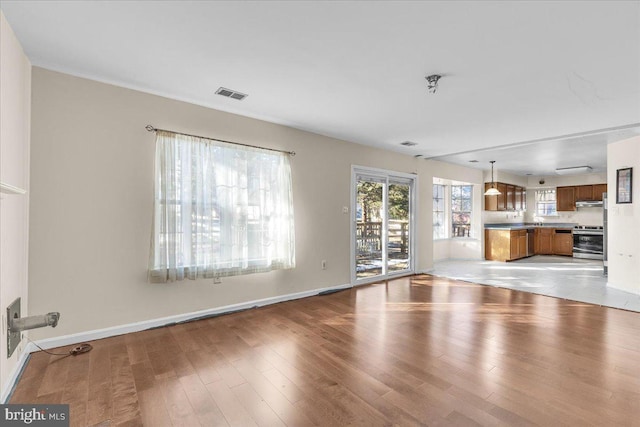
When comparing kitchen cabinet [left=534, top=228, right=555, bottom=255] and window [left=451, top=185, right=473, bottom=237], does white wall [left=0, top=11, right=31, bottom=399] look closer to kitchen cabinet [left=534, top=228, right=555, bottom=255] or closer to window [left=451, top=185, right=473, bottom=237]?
window [left=451, top=185, right=473, bottom=237]

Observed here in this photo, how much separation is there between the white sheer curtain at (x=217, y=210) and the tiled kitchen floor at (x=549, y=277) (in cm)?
398

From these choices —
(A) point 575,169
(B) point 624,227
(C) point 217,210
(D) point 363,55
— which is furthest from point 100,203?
(A) point 575,169

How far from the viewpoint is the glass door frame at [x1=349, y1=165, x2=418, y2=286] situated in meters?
5.25

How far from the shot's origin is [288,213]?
4.22 meters

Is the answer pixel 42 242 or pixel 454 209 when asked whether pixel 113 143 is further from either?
pixel 454 209

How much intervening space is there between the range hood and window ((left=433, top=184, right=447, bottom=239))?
4.04 metres

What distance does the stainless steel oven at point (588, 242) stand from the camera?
8055mm

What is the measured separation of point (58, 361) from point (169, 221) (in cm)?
146

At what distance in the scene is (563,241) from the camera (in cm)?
896

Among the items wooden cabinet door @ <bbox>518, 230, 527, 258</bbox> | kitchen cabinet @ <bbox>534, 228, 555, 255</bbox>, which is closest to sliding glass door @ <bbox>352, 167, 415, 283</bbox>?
wooden cabinet door @ <bbox>518, 230, 527, 258</bbox>

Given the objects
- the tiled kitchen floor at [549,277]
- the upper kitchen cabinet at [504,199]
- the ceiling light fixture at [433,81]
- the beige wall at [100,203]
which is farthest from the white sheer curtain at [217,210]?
the upper kitchen cabinet at [504,199]

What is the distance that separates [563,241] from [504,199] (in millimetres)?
2391

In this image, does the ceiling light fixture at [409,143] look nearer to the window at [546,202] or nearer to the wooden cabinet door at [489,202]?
the wooden cabinet door at [489,202]

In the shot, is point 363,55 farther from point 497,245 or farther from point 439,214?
point 497,245
